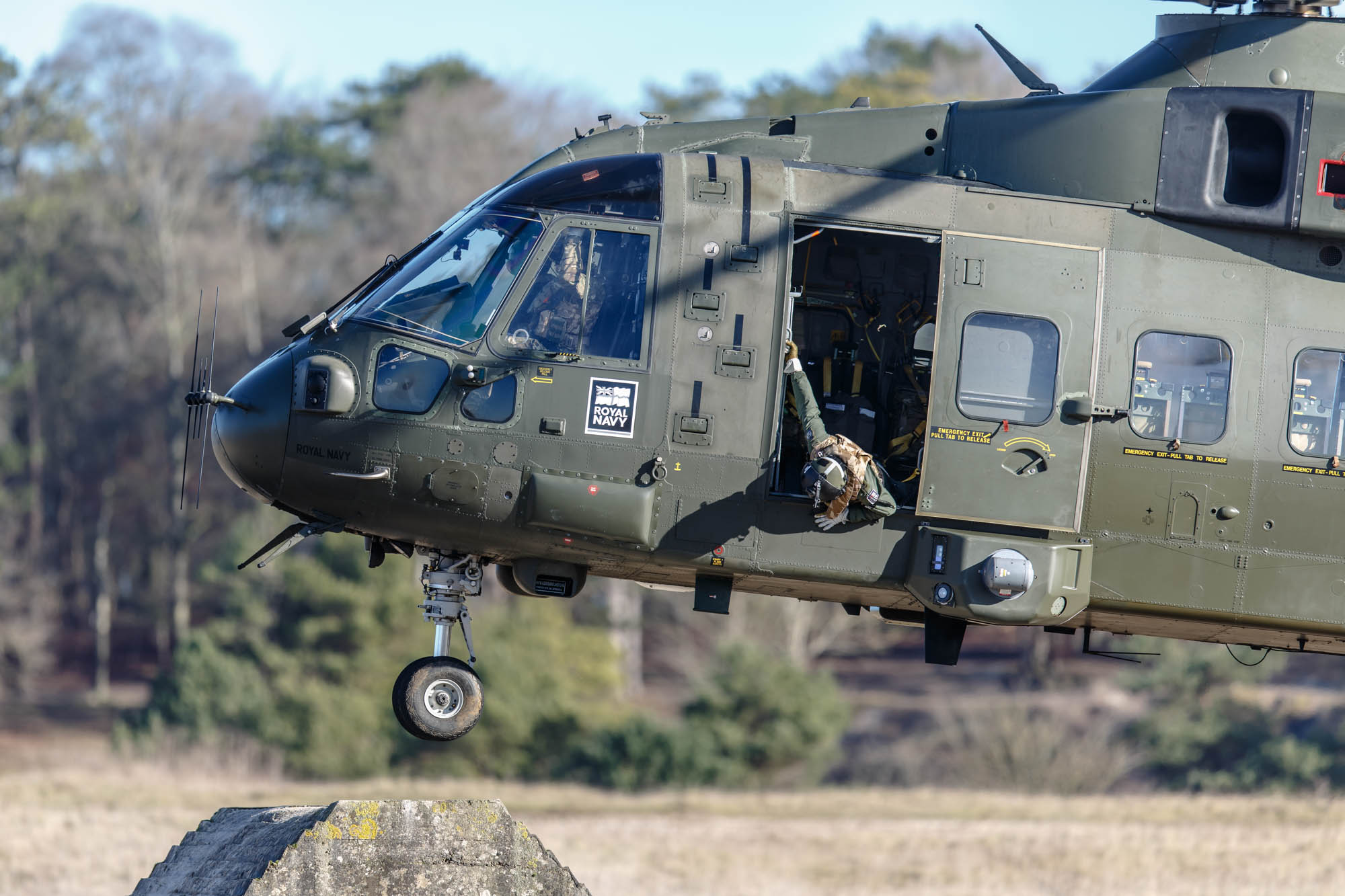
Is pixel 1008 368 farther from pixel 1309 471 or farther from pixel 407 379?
pixel 407 379

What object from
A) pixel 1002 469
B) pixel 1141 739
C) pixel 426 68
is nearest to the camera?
pixel 1002 469

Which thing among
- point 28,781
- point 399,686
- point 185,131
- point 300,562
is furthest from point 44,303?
point 399,686

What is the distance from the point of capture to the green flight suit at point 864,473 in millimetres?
9227

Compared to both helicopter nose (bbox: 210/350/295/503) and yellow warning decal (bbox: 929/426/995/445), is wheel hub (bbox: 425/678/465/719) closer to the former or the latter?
helicopter nose (bbox: 210/350/295/503)

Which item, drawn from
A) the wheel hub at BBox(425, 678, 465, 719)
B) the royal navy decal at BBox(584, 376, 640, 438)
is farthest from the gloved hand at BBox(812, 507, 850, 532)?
the wheel hub at BBox(425, 678, 465, 719)

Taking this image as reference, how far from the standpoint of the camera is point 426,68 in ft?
223

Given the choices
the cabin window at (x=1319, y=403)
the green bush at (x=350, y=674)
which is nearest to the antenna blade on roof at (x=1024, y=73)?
the cabin window at (x=1319, y=403)

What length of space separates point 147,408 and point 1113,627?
49050 mm

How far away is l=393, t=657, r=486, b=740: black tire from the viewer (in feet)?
31.7

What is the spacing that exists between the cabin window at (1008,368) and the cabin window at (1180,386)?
1.87ft

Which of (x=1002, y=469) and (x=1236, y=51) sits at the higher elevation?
(x=1236, y=51)

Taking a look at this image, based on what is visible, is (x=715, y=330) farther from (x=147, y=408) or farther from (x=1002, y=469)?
(x=147, y=408)

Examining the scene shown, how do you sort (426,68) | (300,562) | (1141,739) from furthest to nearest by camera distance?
(426,68) → (300,562) → (1141,739)

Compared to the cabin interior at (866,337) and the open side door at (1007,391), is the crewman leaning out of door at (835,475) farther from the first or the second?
the cabin interior at (866,337)
